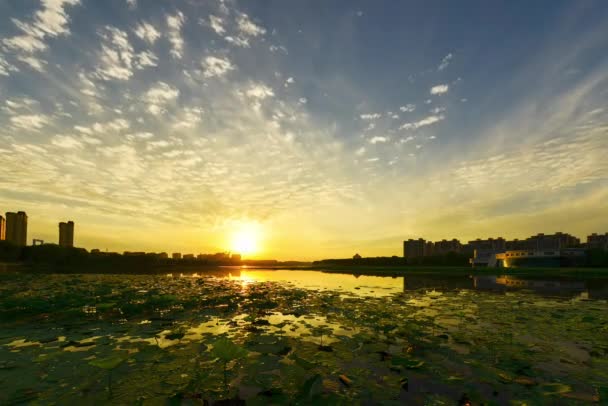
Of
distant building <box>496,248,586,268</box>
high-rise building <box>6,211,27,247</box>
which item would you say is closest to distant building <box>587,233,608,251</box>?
distant building <box>496,248,586,268</box>

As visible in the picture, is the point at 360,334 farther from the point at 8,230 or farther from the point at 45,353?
the point at 8,230

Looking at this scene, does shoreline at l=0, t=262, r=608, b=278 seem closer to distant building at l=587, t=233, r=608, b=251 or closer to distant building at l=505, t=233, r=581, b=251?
distant building at l=505, t=233, r=581, b=251

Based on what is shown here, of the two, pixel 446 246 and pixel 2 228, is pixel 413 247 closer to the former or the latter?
pixel 446 246

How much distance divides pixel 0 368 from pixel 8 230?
195m

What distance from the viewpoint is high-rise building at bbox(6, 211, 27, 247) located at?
144750mm

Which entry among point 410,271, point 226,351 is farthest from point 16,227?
point 226,351

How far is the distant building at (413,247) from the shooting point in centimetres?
Answer: 17875

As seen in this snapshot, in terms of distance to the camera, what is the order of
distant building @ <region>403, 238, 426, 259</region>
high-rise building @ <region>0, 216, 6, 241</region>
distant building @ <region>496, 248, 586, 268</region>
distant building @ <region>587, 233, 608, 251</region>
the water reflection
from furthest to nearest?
distant building @ <region>403, 238, 426, 259</region> → high-rise building @ <region>0, 216, 6, 241</region> → distant building @ <region>587, 233, 608, 251</region> → distant building @ <region>496, 248, 586, 268</region> → the water reflection

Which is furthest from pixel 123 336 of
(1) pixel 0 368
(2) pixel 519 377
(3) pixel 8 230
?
(3) pixel 8 230

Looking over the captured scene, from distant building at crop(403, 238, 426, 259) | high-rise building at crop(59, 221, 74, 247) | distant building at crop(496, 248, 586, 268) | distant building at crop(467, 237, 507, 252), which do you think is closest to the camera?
distant building at crop(496, 248, 586, 268)

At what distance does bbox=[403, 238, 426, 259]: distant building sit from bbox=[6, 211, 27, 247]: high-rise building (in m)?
199

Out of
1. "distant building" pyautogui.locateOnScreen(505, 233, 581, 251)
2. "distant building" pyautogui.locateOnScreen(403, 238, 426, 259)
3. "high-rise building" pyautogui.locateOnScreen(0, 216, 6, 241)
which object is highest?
"high-rise building" pyautogui.locateOnScreen(0, 216, 6, 241)

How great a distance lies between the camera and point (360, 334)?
903 cm

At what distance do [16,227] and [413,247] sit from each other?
685ft
